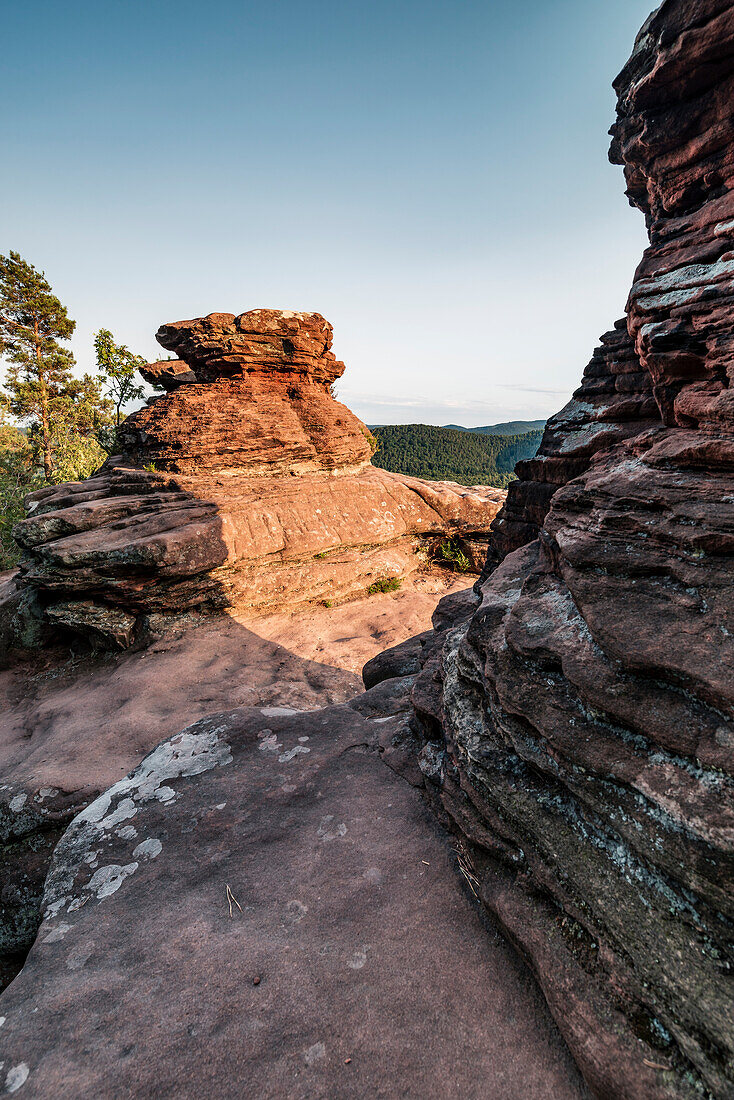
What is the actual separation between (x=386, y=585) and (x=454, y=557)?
9.87ft

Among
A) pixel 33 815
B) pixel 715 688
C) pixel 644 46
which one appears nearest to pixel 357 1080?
pixel 715 688

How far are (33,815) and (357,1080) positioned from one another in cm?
490

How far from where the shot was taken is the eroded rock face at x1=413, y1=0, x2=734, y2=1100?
2.07 metres

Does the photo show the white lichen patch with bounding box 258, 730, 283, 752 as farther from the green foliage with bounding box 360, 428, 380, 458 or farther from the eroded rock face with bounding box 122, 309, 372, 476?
the green foliage with bounding box 360, 428, 380, 458

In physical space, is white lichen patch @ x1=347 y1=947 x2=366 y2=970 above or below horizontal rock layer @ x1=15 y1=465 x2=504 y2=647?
below

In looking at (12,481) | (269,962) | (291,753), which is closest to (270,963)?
(269,962)

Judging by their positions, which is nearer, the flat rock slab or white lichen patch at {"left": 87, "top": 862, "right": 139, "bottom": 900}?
the flat rock slab

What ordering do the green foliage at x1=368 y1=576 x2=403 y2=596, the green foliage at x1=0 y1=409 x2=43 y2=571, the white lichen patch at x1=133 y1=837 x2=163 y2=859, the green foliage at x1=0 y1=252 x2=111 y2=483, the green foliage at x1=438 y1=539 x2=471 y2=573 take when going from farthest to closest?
the green foliage at x1=0 y1=252 x2=111 y2=483
the green foliage at x1=0 y1=409 x2=43 y2=571
the green foliage at x1=438 y1=539 x2=471 y2=573
the green foliage at x1=368 y1=576 x2=403 y2=596
the white lichen patch at x1=133 y1=837 x2=163 y2=859

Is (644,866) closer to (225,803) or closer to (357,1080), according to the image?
(357,1080)

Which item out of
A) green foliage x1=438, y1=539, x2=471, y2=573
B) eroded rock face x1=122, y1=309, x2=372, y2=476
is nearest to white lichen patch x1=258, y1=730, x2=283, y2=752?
eroded rock face x1=122, y1=309, x2=372, y2=476

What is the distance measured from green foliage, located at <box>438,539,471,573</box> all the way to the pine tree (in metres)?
24.0

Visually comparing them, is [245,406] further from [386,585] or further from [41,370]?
[41,370]

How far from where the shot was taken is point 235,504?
11.8 m

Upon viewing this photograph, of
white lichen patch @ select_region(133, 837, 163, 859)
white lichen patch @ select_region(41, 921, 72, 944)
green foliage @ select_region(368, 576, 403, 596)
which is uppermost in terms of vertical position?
white lichen patch @ select_region(133, 837, 163, 859)
